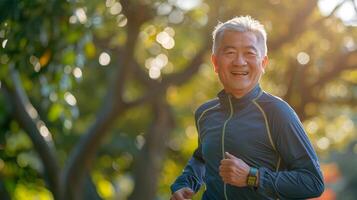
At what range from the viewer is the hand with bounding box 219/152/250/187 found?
3.44 meters

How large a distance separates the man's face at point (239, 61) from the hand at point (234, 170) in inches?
13.5

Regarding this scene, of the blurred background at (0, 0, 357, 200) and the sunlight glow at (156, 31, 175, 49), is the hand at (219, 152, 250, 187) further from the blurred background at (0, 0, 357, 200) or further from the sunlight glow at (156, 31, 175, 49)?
the sunlight glow at (156, 31, 175, 49)

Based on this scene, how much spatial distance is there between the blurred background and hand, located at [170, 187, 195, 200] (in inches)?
150

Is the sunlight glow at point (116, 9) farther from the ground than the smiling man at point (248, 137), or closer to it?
closer to it

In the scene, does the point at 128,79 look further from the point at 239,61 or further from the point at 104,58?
the point at 239,61

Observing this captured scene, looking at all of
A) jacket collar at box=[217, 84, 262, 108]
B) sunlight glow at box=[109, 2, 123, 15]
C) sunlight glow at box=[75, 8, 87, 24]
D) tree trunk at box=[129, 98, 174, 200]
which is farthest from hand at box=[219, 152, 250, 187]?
tree trunk at box=[129, 98, 174, 200]

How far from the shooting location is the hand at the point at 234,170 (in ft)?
11.3

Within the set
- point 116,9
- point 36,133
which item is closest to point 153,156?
point 36,133

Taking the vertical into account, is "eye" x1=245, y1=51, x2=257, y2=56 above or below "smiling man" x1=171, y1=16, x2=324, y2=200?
above

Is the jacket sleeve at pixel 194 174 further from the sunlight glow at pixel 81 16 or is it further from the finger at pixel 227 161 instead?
the sunlight glow at pixel 81 16

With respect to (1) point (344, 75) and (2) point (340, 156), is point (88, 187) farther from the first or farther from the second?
(2) point (340, 156)

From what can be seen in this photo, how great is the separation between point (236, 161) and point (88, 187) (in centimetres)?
933

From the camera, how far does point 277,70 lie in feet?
55.5

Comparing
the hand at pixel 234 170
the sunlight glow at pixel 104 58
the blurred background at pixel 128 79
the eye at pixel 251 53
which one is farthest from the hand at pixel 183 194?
the sunlight glow at pixel 104 58
